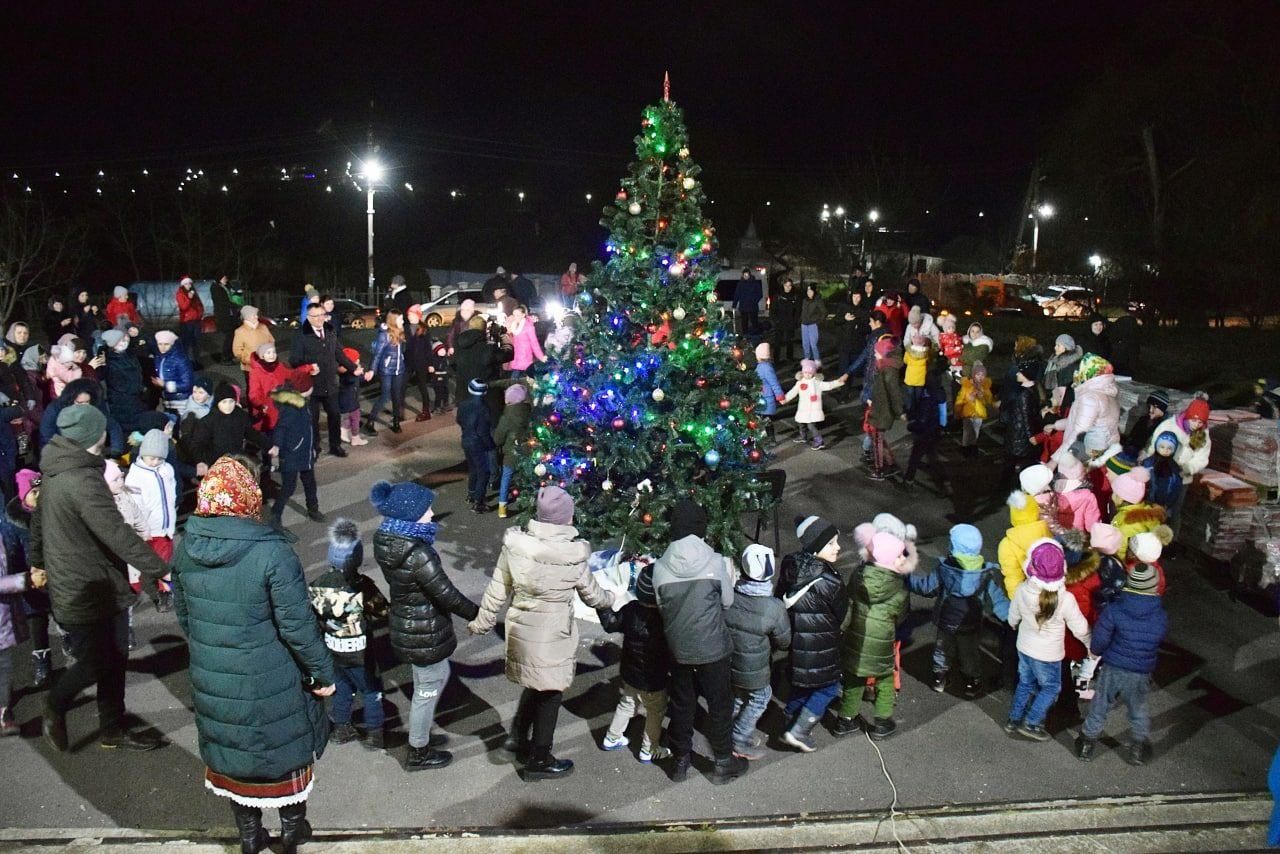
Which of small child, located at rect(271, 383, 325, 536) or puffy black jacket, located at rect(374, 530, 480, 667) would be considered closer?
puffy black jacket, located at rect(374, 530, 480, 667)

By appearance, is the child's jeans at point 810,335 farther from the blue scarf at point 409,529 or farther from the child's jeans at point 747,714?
the blue scarf at point 409,529

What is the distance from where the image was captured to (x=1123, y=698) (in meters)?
5.68

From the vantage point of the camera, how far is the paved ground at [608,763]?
16.8ft

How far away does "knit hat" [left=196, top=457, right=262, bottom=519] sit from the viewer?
4.01m

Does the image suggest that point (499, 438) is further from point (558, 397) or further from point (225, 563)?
point (225, 563)

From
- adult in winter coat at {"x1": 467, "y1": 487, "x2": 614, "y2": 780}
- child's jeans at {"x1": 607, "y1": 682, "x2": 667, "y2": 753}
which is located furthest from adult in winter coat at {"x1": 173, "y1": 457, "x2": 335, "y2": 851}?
child's jeans at {"x1": 607, "y1": 682, "x2": 667, "y2": 753}

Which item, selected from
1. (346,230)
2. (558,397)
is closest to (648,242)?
(558,397)

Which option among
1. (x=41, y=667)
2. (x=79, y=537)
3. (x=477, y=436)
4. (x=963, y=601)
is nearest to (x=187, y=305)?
(x=477, y=436)

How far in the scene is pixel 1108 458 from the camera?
28.8ft

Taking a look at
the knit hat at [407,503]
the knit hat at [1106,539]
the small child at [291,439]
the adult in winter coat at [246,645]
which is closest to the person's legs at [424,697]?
the knit hat at [407,503]

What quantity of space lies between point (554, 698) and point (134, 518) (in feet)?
13.5

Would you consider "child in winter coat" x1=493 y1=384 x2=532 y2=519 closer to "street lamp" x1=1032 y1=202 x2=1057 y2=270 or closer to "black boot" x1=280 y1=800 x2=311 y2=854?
"black boot" x1=280 y1=800 x2=311 y2=854

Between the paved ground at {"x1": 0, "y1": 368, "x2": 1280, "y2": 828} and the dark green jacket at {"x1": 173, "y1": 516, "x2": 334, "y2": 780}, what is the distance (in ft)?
3.35

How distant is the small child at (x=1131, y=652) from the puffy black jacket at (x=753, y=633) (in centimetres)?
196
